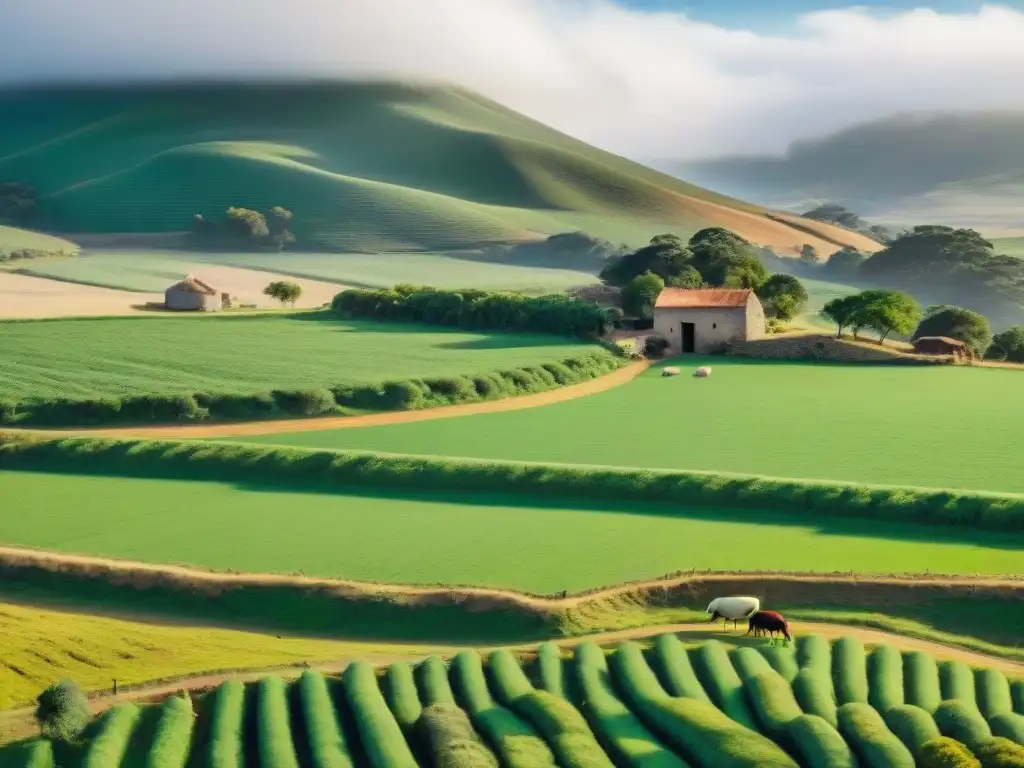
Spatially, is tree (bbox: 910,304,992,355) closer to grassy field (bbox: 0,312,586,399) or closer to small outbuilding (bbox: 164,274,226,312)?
grassy field (bbox: 0,312,586,399)

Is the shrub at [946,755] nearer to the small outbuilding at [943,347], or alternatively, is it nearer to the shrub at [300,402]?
the shrub at [300,402]

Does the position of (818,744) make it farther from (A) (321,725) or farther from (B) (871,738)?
(A) (321,725)

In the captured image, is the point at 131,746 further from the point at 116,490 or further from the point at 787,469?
the point at 787,469

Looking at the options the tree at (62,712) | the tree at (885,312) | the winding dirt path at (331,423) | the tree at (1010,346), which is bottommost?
the tree at (62,712)

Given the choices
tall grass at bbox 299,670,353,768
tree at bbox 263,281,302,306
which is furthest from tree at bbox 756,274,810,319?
tall grass at bbox 299,670,353,768

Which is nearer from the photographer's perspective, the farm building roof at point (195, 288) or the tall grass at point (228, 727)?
the tall grass at point (228, 727)

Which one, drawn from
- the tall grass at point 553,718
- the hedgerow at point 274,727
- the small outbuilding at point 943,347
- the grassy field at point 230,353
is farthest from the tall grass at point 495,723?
the small outbuilding at point 943,347
